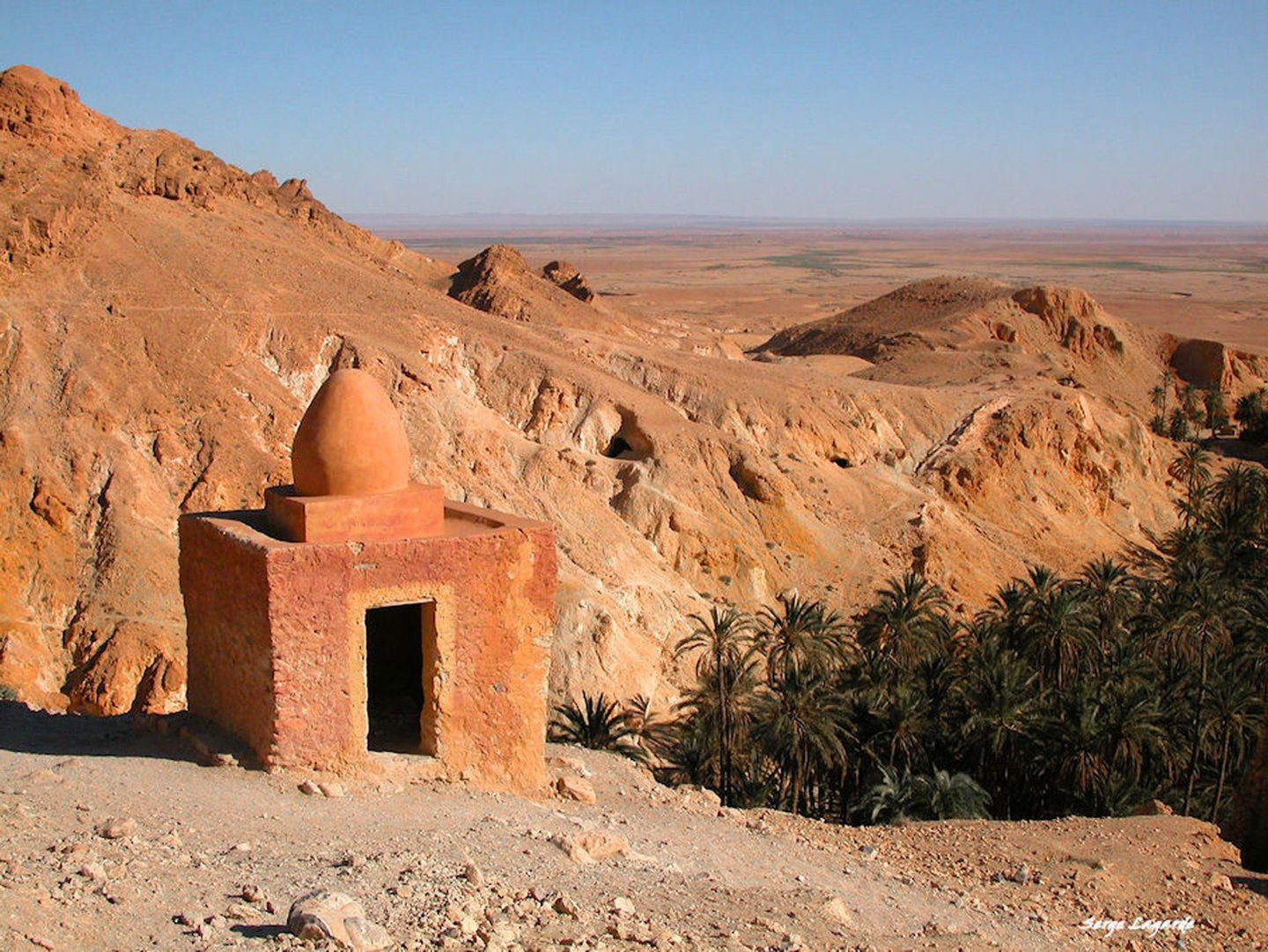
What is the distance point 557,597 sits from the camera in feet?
79.1

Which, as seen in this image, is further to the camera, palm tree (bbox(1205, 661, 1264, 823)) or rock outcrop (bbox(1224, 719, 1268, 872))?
palm tree (bbox(1205, 661, 1264, 823))

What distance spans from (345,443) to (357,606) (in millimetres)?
1572

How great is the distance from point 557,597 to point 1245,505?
21.3 metres

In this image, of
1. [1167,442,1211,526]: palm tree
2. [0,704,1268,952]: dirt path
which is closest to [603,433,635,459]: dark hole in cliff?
[0,704,1268,952]: dirt path

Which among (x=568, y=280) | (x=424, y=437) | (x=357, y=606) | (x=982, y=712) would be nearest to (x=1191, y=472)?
(x=982, y=712)

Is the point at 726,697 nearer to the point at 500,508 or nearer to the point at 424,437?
the point at 500,508

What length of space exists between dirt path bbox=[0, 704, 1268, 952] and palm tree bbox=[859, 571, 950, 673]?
364 inches

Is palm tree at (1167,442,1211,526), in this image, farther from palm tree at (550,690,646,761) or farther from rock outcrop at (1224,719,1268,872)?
rock outcrop at (1224,719,1268,872)

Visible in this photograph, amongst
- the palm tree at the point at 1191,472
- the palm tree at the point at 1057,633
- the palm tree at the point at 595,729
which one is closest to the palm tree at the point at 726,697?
the palm tree at the point at 595,729

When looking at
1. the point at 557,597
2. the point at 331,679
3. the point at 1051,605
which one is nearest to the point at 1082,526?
the point at 1051,605

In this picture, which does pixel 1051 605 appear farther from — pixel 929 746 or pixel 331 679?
pixel 331 679

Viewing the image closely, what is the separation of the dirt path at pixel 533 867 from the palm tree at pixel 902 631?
30.4 feet

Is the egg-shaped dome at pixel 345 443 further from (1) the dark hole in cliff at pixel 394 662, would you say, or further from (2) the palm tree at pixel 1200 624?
(2) the palm tree at pixel 1200 624

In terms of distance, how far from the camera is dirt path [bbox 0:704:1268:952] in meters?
8.15
